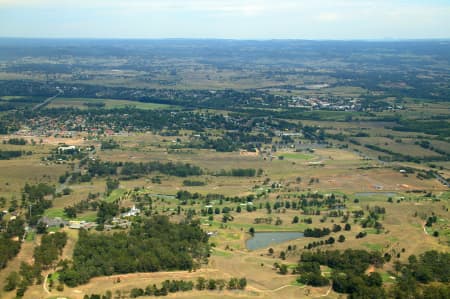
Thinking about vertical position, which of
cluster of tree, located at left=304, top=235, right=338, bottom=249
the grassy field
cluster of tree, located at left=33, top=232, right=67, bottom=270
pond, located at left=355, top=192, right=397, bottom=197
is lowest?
pond, located at left=355, top=192, right=397, bottom=197

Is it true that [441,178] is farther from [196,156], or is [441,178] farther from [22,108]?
[22,108]

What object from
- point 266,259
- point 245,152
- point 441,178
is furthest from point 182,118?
point 266,259

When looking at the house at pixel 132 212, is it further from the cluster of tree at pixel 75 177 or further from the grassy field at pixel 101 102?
the grassy field at pixel 101 102

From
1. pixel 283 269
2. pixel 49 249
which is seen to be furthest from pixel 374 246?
pixel 49 249

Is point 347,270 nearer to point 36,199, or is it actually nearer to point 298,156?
point 36,199

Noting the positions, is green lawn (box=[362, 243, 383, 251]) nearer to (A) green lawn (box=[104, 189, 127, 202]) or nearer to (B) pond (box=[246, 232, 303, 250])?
(B) pond (box=[246, 232, 303, 250])

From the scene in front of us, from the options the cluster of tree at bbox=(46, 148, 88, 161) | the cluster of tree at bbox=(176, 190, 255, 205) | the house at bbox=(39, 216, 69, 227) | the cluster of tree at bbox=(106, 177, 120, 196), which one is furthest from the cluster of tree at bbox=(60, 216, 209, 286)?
the cluster of tree at bbox=(46, 148, 88, 161)

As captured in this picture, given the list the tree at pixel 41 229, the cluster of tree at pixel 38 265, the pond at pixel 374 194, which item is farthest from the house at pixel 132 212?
the pond at pixel 374 194
